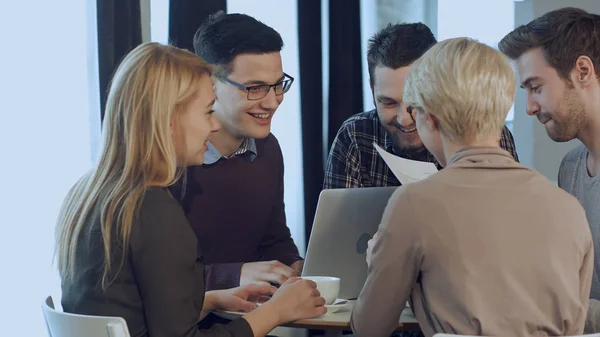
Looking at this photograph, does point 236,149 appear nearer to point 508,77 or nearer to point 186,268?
point 186,268

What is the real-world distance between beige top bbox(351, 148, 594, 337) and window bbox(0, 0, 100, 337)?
1545mm

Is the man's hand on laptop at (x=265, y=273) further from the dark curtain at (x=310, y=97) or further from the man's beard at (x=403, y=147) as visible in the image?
the dark curtain at (x=310, y=97)

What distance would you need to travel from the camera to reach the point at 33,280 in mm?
2600

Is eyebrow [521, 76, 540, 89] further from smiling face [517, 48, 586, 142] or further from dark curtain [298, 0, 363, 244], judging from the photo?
dark curtain [298, 0, 363, 244]

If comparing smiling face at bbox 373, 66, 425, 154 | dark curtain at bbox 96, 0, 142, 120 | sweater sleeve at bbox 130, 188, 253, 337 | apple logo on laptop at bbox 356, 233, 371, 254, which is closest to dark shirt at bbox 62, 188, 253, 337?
sweater sleeve at bbox 130, 188, 253, 337

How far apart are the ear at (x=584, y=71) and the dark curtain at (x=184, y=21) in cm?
134

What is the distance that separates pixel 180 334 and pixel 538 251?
67cm

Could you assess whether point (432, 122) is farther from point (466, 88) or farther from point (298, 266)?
point (298, 266)

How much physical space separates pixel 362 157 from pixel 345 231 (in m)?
0.62

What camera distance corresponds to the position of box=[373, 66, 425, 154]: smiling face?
2359 mm

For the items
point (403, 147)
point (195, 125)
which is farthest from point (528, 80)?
point (195, 125)

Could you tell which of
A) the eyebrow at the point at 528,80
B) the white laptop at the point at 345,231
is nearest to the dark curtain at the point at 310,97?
the eyebrow at the point at 528,80

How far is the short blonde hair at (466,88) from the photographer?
144 centimetres

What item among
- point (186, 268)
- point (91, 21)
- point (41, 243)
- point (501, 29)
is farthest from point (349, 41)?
point (186, 268)
